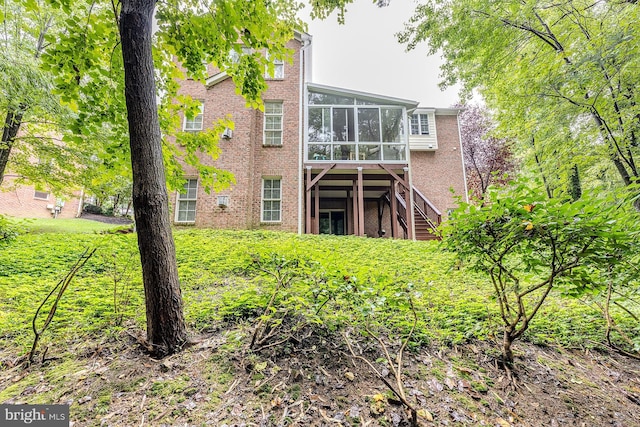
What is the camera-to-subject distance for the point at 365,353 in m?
2.31

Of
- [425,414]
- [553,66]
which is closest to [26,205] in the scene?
[425,414]

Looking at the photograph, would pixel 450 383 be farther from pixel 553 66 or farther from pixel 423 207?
pixel 423 207

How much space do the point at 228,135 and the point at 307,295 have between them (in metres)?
9.13

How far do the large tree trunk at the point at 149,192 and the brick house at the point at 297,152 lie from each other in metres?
7.66

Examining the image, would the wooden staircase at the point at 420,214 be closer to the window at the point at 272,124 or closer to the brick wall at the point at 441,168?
the brick wall at the point at 441,168

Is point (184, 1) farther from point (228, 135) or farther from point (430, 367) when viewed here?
point (228, 135)

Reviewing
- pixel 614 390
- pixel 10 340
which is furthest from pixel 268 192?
pixel 614 390

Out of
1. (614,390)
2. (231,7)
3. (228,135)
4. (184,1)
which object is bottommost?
(614,390)

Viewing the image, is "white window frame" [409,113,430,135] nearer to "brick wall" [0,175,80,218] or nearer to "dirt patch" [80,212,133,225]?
"brick wall" [0,175,80,218]

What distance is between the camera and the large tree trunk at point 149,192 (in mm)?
2162

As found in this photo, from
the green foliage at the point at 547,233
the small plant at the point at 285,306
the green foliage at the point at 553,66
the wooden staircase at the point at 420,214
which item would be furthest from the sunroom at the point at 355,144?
the green foliage at the point at 547,233

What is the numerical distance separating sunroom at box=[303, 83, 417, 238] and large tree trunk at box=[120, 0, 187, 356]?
8145 millimetres

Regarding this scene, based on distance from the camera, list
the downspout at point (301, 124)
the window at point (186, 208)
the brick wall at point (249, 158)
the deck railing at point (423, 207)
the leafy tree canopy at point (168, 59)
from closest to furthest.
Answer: the leafy tree canopy at point (168, 59) < the brick wall at point (249, 158) < the window at point (186, 208) < the downspout at point (301, 124) < the deck railing at point (423, 207)

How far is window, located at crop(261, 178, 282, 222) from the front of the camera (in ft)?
33.8
